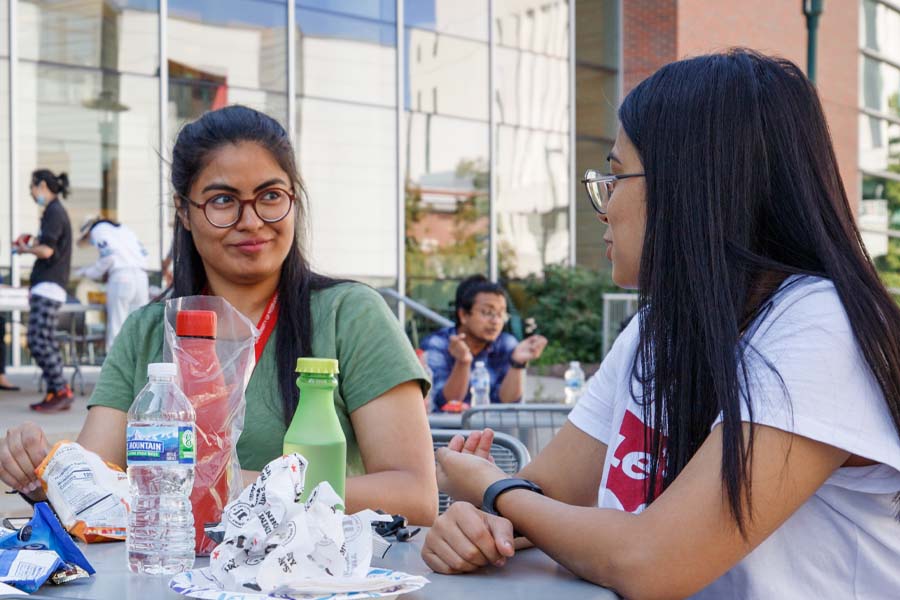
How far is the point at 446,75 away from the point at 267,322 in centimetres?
1345

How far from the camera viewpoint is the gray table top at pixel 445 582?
1448mm

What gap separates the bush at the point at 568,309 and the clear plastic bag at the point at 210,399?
500 inches

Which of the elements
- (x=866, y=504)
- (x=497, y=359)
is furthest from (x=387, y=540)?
(x=497, y=359)

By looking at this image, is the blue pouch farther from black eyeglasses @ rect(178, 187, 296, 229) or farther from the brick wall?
the brick wall

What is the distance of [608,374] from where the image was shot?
6.86 feet

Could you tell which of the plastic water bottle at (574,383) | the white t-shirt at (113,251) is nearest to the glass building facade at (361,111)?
the white t-shirt at (113,251)

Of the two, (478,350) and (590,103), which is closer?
(478,350)

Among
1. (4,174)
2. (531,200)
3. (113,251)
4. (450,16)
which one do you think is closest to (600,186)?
(113,251)

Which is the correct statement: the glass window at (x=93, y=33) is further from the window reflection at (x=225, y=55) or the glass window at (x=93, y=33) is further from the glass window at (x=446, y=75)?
the glass window at (x=446, y=75)

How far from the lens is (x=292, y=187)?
2.53 meters

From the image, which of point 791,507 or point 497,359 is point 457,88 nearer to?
point 497,359

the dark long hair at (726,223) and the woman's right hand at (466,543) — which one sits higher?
the dark long hair at (726,223)

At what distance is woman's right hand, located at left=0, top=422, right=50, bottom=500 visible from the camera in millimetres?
1858

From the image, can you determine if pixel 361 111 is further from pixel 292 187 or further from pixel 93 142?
pixel 292 187
